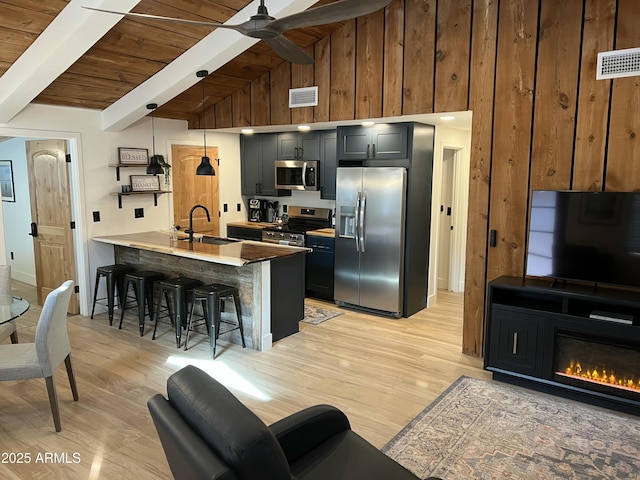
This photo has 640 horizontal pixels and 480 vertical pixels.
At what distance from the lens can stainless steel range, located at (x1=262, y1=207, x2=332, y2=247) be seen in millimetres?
6324

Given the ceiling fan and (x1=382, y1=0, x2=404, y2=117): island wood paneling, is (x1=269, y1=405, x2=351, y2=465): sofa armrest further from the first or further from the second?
(x1=382, y1=0, x2=404, y2=117): island wood paneling

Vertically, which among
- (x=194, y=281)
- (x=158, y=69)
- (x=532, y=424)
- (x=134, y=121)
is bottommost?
(x=532, y=424)

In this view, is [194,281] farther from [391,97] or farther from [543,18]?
[543,18]

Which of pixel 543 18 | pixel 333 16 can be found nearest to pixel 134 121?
pixel 333 16

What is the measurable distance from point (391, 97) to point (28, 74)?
3.28 meters

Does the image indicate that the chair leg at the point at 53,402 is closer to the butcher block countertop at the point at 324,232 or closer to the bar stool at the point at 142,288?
the bar stool at the point at 142,288

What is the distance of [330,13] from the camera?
2.44 meters

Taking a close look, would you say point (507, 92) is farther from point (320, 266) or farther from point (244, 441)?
point (244, 441)

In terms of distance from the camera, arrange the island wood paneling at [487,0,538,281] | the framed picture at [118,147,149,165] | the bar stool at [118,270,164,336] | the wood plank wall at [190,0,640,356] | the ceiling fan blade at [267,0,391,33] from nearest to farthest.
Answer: the ceiling fan blade at [267,0,391,33] → the wood plank wall at [190,0,640,356] → the island wood paneling at [487,0,538,281] → the bar stool at [118,270,164,336] → the framed picture at [118,147,149,165]

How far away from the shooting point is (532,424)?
3.21m

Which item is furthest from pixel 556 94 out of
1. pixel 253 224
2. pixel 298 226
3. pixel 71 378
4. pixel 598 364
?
pixel 253 224

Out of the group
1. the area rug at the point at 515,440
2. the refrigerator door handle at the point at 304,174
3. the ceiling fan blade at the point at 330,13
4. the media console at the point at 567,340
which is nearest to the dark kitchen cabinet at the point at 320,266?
the refrigerator door handle at the point at 304,174

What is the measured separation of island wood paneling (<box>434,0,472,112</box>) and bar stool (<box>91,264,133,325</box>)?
12.6ft

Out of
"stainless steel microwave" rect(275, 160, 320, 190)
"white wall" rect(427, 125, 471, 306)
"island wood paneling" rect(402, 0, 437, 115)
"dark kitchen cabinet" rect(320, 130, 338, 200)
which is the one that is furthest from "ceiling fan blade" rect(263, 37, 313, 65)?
"stainless steel microwave" rect(275, 160, 320, 190)
